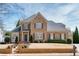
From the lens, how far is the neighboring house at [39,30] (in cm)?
209

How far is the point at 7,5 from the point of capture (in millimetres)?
2084

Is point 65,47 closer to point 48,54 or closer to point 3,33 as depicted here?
point 48,54

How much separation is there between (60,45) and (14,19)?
45cm

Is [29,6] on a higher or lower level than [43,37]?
higher

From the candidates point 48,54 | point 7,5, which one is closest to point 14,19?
point 7,5

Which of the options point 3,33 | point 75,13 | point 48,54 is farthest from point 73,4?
point 3,33

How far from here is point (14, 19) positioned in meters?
2.10

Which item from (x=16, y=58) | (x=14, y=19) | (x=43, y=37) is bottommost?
(x=16, y=58)

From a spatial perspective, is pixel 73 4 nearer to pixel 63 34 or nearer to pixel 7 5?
pixel 63 34

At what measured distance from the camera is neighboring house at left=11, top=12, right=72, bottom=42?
2.09m

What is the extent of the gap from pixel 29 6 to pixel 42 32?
25cm

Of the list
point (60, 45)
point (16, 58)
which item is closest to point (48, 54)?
point (60, 45)

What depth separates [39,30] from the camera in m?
2.11

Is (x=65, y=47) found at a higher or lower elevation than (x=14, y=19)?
lower
